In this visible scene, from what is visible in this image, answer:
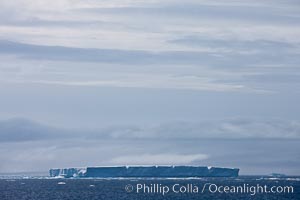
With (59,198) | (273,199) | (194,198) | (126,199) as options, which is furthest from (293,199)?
(59,198)

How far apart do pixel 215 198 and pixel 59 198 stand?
25.4 metres

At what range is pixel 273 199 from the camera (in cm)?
15650

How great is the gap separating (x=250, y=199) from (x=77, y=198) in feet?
92.1

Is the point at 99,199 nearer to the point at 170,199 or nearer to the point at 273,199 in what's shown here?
the point at 170,199

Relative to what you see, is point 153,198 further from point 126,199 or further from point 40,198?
point 40,198

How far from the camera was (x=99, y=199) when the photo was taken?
15138 cm

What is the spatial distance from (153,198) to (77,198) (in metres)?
12.4

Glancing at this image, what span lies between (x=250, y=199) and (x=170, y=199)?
13681 mm

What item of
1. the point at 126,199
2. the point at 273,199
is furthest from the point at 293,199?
the point at 126,199

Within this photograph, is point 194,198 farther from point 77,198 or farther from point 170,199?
point 77,198

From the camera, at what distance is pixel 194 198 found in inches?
6117

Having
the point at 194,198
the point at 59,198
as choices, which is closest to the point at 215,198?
the point at 194,198

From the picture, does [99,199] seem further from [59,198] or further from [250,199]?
[250,199]

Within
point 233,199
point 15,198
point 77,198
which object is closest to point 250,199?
point 233,199
